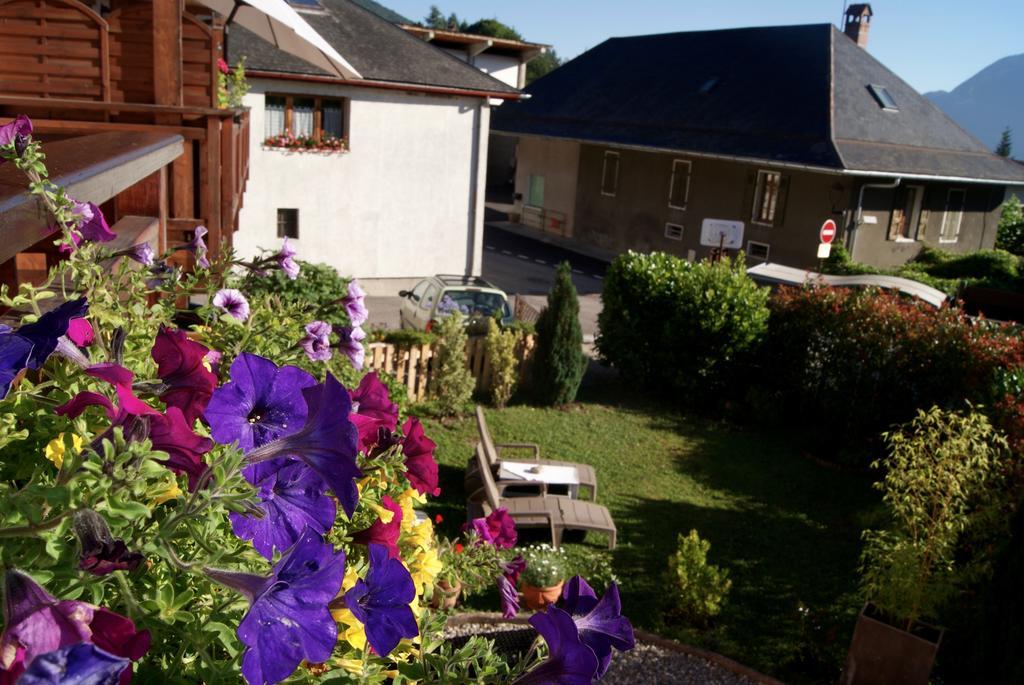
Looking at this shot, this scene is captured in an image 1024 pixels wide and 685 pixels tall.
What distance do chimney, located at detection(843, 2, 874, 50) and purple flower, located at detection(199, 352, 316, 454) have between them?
3402cm

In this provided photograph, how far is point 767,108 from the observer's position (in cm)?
2581

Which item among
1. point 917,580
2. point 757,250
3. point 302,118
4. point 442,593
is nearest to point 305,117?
point 302,118

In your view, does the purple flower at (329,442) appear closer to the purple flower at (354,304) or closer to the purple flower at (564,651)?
the purple flower at (564,651)

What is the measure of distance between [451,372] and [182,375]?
10.8 metres

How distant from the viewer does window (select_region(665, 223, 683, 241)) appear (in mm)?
27000

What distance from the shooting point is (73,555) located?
0.95 m

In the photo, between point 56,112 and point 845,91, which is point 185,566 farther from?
point 845,91

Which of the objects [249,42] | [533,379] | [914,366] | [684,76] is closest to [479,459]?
[533,379]

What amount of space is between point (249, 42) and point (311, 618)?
19.8 metres

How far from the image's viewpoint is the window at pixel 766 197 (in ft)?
79.5

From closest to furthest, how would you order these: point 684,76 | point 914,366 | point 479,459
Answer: point 479,459 < point 914,366 < point 684,76

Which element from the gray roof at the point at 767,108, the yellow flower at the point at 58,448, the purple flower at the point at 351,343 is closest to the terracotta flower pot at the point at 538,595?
the purple flower at the point at 351,343

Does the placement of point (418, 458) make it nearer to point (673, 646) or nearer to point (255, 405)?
point (255, 405)

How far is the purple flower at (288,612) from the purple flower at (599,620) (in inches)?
19.0
